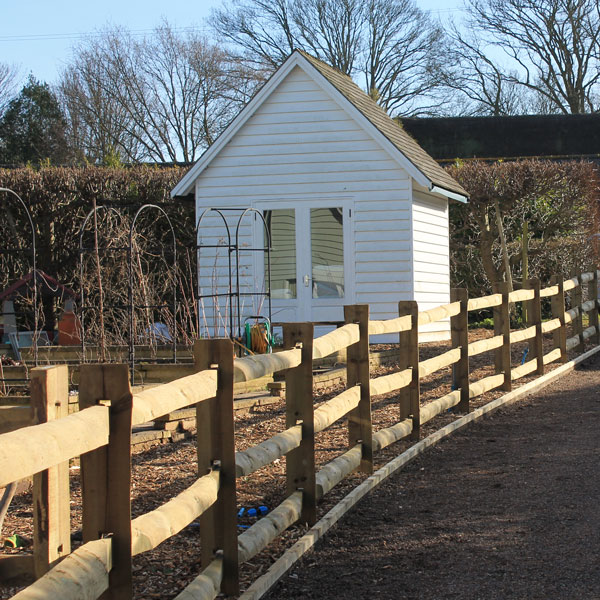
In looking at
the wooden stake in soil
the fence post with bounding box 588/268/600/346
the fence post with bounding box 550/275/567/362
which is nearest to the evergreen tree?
the fence post with bounding box 588/268/600/346

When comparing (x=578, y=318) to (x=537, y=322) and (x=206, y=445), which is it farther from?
(x=206, y=445)

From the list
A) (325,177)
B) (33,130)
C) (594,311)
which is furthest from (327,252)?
(33,130)

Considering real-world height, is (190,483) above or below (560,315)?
below

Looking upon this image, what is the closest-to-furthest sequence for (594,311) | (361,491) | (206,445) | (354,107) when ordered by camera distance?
(206,445) < (361,491) < (354,107) < (594,311)

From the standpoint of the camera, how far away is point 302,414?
515 cm

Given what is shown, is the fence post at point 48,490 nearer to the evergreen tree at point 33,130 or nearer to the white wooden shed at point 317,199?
the white wooden shed at point 317,199

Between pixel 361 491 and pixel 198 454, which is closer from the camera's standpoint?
pixel 198 454

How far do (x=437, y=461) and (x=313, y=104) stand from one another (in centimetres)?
923

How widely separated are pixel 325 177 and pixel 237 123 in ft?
5.72

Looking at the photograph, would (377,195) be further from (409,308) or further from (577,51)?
(577,51)

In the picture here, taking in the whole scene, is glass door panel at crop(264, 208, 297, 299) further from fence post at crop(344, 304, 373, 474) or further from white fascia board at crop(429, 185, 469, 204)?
fence post at crop(344, 304, 373, 474)


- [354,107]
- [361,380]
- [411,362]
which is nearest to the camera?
[361,380]

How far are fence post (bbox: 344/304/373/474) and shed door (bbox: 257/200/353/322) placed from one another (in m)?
8.19

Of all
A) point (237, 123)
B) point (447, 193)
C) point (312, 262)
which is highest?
point (237, 123)
